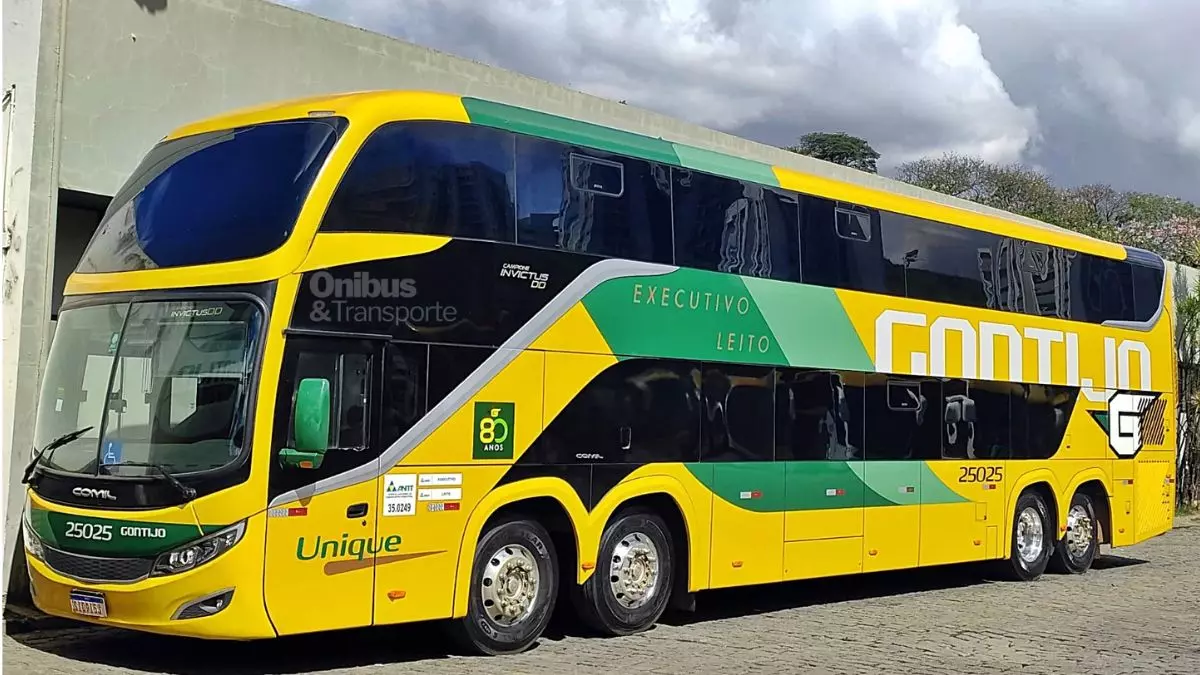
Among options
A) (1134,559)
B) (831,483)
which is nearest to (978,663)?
(831,483)

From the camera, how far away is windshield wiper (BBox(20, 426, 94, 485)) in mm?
9055

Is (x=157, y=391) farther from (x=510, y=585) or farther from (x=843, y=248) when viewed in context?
(x=843, y=248)

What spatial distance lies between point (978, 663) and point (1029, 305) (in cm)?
658

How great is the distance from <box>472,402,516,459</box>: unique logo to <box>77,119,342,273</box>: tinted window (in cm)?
208

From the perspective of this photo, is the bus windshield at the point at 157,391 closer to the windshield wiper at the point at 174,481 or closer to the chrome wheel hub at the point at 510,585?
the windshield wiper at the point at 174,481

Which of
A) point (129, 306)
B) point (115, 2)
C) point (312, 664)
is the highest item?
point (115, 2)

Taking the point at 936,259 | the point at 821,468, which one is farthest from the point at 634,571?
the point at 936,259

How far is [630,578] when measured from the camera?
1116 centimetres

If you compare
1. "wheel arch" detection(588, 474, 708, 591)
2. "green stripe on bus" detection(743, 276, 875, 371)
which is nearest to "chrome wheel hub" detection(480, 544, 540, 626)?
"wheel arch" detection(588, 474, 708, 591)

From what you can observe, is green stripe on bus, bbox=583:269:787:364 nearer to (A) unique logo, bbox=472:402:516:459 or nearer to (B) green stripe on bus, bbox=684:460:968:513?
(B) green stripe on bus, bbox=684:460:968:513

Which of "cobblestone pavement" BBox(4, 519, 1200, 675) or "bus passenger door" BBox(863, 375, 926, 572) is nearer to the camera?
"cobblestone pavement" BBox(4, 519, 1200, 675)

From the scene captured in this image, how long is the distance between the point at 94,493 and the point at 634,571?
451 cm

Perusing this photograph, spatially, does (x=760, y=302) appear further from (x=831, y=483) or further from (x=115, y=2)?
(x=115, y=2)

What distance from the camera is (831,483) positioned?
42.7ft
